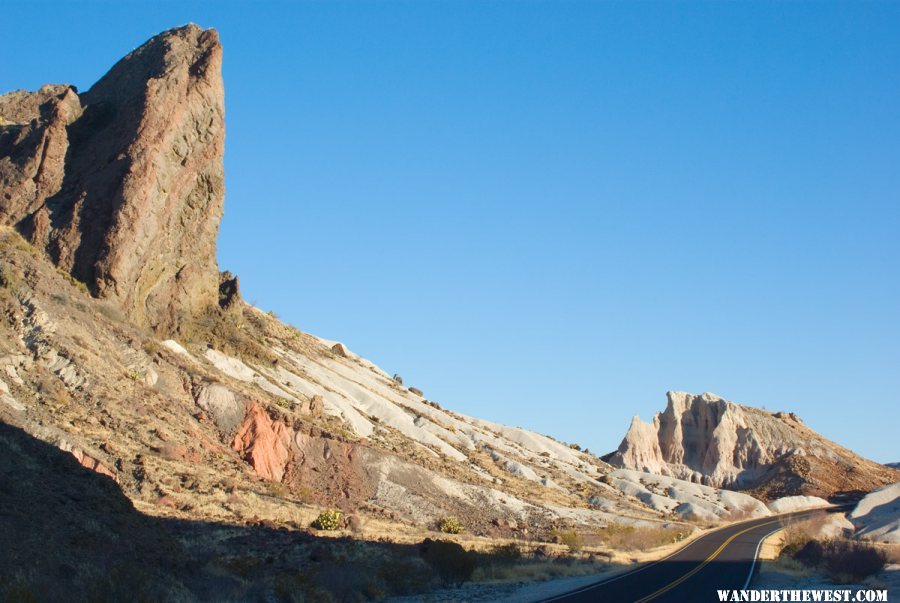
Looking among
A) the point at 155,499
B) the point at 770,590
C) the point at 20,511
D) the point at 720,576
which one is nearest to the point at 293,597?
the point at 20,511

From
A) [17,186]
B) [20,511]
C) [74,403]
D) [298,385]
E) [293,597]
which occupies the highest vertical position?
[17,186]

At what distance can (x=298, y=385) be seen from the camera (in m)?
55.6

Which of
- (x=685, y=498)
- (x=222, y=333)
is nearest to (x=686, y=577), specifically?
(x=222, y=333)

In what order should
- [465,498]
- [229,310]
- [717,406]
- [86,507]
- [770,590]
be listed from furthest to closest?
[717,406] → [229,310] → [465,498] → [770,590] → [86,507]

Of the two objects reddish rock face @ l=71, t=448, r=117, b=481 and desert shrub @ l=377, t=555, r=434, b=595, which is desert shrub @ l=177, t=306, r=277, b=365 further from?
desert shrub @ l=377, t=555, r=434, b=595

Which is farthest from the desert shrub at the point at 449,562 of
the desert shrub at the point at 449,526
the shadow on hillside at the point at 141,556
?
the desert shrub at the point at 449,526

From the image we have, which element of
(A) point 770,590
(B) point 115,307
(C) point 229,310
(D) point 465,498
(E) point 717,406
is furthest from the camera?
(E) point 717,406

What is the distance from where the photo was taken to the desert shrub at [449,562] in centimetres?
2605

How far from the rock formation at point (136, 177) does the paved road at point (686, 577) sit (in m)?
31.9

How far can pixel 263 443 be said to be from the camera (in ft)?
133

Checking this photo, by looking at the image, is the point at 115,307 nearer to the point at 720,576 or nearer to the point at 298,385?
the point at 298,385

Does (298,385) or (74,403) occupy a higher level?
(298,385)

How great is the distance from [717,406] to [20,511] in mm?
95353

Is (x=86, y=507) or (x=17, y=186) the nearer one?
(x=86, y=507)
